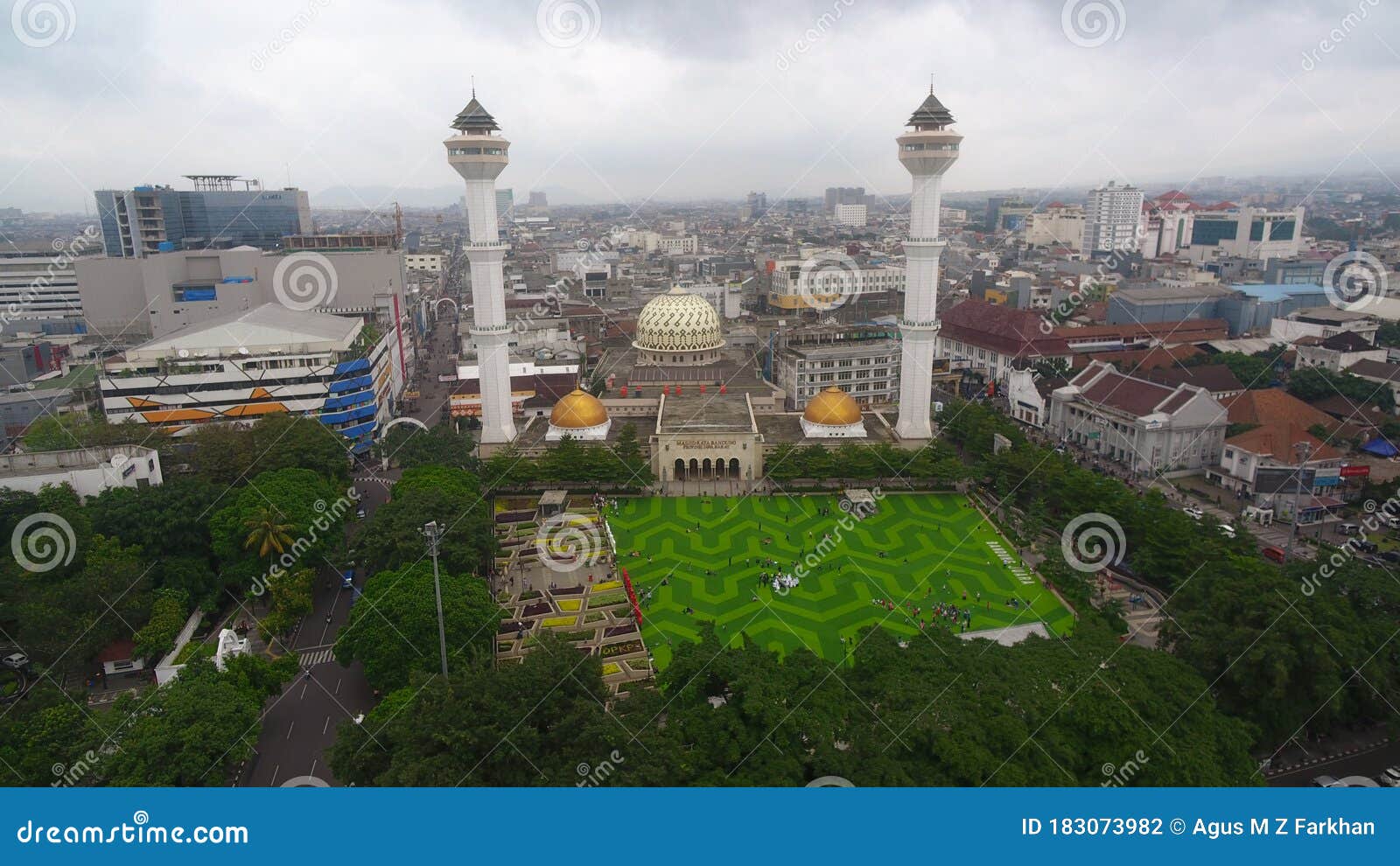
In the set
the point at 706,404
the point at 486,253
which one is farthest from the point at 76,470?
the point at 706,404

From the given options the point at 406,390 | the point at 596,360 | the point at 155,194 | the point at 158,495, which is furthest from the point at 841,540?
the point at 155,194

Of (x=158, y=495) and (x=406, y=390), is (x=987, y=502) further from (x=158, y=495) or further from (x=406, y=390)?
(x=406, y=390)

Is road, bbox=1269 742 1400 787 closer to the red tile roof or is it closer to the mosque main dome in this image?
the mosque main dome

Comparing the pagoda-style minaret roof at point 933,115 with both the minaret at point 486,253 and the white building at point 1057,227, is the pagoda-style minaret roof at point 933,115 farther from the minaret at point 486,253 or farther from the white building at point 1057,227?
the white building at point 1057,227

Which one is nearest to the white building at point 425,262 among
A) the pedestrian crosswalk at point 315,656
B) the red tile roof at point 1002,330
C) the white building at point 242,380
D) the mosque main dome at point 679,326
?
the mosque main dome at point 679,326

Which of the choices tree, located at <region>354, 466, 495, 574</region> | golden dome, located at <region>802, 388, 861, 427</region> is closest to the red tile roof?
golden dome, located at <region>802, 388, 861, 427</region>
